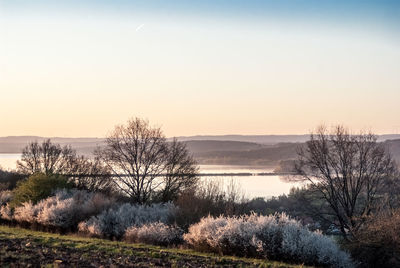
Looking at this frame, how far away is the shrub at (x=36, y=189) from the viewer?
1165 inches

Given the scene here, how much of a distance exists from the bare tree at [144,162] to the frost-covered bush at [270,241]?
19.4 metres

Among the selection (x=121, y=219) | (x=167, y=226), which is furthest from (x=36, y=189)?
(x=167, y=226)

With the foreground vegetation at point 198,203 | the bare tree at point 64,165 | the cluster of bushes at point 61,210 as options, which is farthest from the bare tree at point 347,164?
the bare tree at point 64,165

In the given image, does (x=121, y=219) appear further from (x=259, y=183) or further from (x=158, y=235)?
(x=259, y=183)

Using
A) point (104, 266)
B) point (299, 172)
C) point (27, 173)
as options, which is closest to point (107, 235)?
point (104, 266)

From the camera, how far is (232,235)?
58.1 ft

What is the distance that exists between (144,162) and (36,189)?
406 inches

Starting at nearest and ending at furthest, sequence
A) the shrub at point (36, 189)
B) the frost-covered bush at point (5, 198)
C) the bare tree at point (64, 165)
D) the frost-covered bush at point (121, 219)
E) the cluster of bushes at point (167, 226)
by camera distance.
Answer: the cluster of bushes at point (167, 226) < the frost-covered bush at point (121, 219) < the shrub at point (36, 189) < the frost-covered bush at point (5, 198) < the bare tree at point (64, 165)

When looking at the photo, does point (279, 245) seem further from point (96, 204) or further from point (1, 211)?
point (1, 211)

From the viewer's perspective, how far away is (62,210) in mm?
25781

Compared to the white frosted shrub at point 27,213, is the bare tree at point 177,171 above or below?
above

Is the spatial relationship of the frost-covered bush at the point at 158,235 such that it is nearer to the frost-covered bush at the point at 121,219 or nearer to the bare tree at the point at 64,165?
the frost-covered bush at the point at 121,219

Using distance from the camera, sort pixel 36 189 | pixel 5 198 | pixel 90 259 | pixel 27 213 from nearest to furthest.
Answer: pixel 90 259
pixel 27 213
pixel 36 189
pixel 5 198

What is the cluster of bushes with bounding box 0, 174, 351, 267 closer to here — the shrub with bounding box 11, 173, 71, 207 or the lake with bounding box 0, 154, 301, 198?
the shrub with bounding box 11, 173, 71, 207
